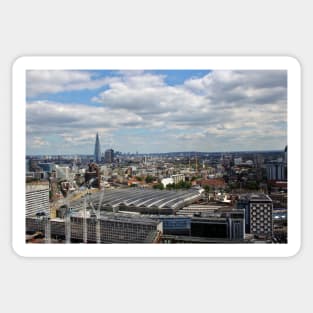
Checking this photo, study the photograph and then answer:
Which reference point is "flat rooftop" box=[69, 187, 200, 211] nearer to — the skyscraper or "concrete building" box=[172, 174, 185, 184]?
"concrete building" box=[172, 174, 185, 184]

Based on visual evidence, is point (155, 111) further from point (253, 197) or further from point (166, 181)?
point (253, 197)

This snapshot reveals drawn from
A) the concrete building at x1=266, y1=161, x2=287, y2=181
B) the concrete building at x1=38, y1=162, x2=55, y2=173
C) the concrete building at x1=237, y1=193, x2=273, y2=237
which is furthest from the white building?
the concrete building at x1=38, y1=162, x2=55, y2=173

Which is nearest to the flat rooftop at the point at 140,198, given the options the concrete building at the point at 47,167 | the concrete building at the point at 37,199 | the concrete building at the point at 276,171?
the concrete building at the point at 37,199
